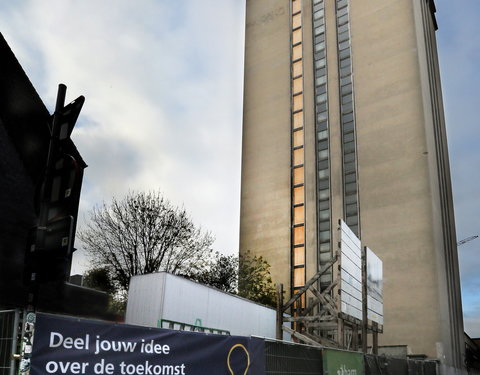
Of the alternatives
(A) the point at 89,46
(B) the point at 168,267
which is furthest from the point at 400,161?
(A) the point at 89,46

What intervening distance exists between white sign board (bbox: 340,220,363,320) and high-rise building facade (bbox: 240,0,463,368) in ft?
73.5

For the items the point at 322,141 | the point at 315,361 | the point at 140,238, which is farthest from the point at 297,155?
the point at 315,361

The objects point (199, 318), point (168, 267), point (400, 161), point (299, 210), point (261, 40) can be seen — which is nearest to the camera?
point (199, 318)

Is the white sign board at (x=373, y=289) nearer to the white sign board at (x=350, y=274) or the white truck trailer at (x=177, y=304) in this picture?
the white sign board at (x=350, y=274)

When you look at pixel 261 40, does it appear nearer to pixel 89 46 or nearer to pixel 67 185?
pixel 89 46

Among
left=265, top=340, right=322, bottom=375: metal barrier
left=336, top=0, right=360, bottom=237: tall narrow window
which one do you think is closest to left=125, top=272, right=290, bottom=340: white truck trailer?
left=265, top=340, right=322, bottom=375: metal barrier

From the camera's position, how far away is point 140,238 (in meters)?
38.0

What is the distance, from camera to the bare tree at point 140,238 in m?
37.8

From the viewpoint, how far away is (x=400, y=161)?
142 ft

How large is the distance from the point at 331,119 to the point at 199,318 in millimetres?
32039

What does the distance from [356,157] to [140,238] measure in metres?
21.2

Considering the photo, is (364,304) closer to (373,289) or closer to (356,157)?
(373,289)

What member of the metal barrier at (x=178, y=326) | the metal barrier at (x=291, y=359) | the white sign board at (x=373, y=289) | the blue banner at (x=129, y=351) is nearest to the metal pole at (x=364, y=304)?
the white sign board at (x=373, y=289)

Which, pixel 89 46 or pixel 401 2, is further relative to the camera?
pixel 89 46
